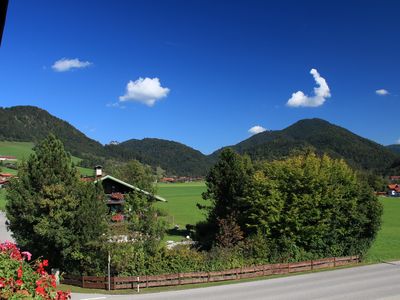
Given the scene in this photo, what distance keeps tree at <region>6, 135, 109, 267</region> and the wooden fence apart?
2.04 m

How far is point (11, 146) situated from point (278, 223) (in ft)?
605

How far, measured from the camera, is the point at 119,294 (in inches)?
1065

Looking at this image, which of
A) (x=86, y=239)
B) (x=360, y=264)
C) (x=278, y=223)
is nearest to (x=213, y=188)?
(x=278, y=223)

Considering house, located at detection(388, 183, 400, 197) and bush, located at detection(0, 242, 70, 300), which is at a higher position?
bush, located at detection(0, 242, 70, 300)

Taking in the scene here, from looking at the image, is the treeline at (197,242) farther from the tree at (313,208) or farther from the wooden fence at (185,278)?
the wooden fence at (185,278)

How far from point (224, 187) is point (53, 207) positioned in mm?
20234

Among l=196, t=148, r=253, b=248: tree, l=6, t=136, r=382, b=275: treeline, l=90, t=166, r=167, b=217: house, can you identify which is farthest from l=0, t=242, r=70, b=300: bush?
l=90, t=166, r=167, b=217: house

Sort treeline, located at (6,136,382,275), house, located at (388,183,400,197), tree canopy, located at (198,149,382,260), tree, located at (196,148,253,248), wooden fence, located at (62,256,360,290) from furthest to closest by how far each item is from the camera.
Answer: house, located at (388,183,400,197) < tree, located at (196,148,253,248) < tree canopy, located at (198,149,382,260) < treeline, located at (6,136,382,275) < wooden fence, located at (62,256,360,290)

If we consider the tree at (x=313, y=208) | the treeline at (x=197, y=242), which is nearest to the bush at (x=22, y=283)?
the treeline at (x=197, y=242)

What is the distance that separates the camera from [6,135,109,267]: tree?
30.4 m

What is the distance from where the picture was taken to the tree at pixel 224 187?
4569 cm

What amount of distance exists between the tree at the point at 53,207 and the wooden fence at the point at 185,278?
204cm

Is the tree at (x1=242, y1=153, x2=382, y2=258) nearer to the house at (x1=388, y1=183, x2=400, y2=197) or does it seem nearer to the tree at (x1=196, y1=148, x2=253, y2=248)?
the tree at (x1=196, y1=148, x2=253, y2=248)

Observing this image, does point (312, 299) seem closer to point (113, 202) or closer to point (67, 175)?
point (67, 175)
